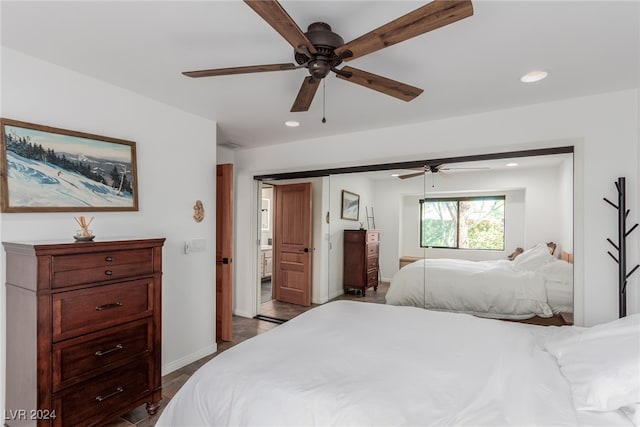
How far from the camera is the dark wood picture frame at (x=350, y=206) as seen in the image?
4094 mm

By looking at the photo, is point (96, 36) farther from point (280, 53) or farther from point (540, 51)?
point (540, 51)

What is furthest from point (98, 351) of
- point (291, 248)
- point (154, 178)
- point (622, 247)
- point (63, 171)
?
point (622, 247)

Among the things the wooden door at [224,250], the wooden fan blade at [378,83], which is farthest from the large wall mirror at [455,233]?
the wooden fan blade at [378,83]

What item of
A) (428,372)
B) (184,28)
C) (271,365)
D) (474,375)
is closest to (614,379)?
(474,375)

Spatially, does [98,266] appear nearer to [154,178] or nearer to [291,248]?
[154,178]

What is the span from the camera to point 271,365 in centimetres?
154

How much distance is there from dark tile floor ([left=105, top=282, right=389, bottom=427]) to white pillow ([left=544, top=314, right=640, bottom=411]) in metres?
2.32

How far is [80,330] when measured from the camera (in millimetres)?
1921

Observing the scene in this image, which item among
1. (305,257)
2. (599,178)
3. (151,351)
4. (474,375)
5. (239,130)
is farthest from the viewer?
(305,257)

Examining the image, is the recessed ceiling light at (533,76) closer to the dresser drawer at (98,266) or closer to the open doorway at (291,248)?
the open doorway at (291,248)

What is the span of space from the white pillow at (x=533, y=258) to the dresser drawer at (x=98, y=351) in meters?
3.22

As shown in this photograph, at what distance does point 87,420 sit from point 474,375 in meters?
2.22

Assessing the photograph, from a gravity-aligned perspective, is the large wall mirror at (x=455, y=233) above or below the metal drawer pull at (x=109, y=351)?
above

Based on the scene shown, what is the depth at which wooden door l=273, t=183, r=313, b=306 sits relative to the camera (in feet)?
14.6
